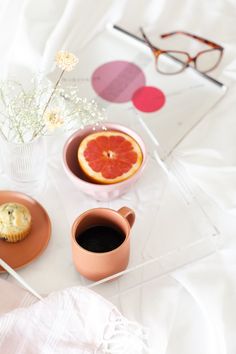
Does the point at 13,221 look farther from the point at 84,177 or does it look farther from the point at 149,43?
the point at 149,43

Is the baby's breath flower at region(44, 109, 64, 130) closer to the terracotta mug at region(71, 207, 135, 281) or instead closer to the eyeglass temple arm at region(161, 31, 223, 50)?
the terracotta mug at region(71, 207, 135, 281)

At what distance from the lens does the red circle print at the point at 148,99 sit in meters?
1.06

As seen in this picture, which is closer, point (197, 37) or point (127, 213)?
point (127, 213)

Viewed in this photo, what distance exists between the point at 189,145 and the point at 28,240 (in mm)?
311

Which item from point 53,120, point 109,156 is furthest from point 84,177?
point 53,120

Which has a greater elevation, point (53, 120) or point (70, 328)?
point (53, 120)

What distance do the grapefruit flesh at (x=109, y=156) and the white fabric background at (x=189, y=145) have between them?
0.10 m

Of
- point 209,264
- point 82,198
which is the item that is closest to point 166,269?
point 209,264

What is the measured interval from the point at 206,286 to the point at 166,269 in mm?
64

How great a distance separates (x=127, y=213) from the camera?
0.84 meters

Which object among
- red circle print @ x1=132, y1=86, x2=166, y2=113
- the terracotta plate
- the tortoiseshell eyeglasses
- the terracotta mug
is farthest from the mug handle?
the tortoiseshell eyeglasses

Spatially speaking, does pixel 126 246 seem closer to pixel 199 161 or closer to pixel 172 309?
pixel 172 309

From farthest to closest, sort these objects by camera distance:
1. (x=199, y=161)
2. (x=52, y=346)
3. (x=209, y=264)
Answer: (x=199, y=161) → (x=209, y=264) → (x=52, y=346)

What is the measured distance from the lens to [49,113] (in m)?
0.79
